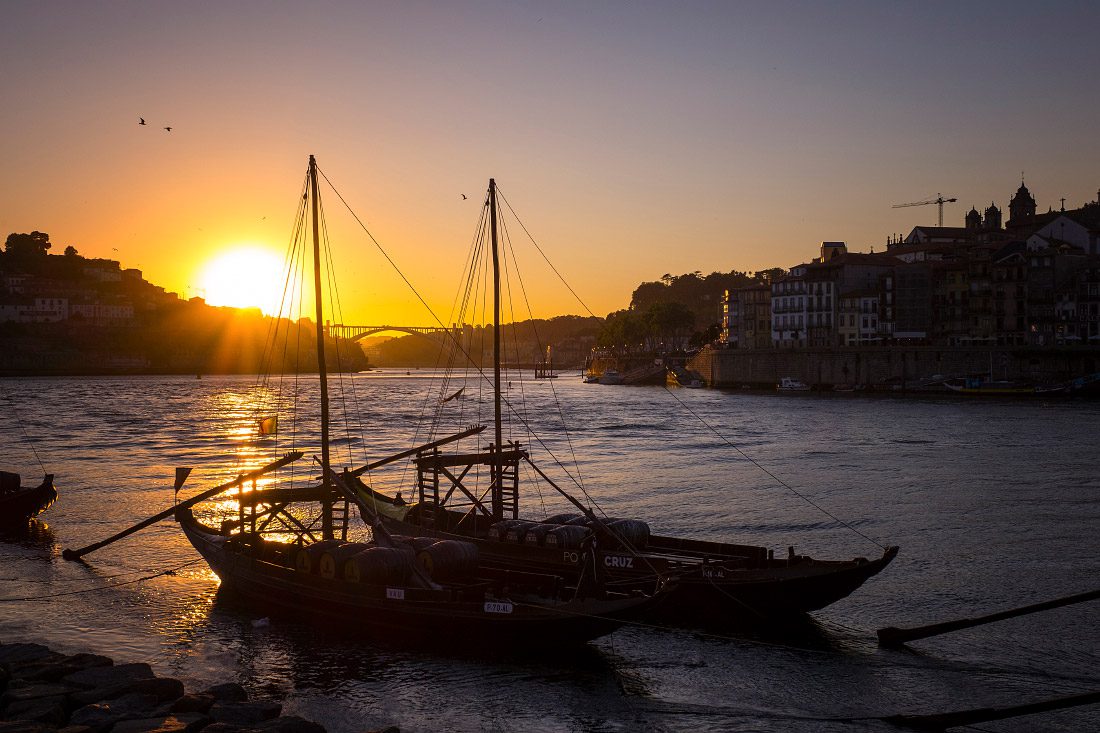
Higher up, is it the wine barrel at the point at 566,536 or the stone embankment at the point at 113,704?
the wine barrel at the point at 566,536

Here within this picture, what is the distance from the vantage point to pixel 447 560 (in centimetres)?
2269

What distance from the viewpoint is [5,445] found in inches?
2808

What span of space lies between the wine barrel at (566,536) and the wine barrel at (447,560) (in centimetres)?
310

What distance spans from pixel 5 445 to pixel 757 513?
5614cm

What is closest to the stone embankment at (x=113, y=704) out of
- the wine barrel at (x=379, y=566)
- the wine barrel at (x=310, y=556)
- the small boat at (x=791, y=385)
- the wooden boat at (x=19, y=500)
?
the wine barrel at (x=379, y=566)

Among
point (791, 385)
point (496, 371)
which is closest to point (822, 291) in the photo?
point (791, 385)

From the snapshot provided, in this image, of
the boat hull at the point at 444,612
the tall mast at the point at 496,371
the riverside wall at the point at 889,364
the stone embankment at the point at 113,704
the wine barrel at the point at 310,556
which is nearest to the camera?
the stone embankment at the point at 113,704

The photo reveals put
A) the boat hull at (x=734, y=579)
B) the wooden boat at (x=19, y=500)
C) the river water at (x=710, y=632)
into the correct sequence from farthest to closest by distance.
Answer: the wooden boat at (x=19, y=500)
the boat hull at (x=734, y=579)
the river water at (x=710, y=632)

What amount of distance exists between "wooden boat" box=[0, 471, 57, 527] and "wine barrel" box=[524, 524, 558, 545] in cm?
2243

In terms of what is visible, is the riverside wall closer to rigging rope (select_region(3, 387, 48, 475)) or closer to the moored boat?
rigging rope (select_region(3, 387, 48, 475))

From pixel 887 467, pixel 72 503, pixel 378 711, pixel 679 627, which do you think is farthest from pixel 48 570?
pixel 887 467

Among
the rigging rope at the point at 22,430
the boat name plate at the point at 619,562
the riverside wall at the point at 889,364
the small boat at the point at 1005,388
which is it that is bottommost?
the rigging rope at the point at 22,430

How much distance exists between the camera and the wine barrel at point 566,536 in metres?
25.5

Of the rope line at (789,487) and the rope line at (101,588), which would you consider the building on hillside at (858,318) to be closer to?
the rope line at (789,487)
